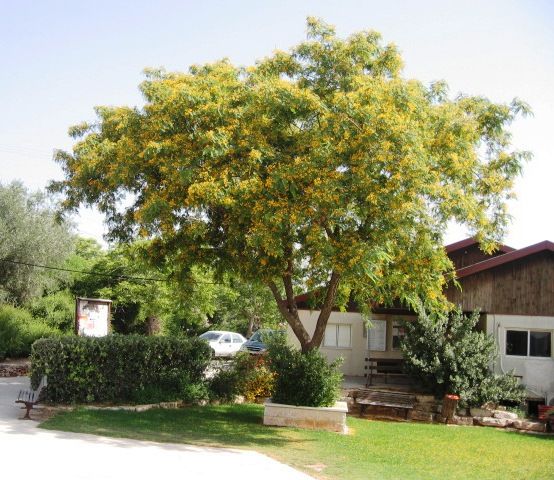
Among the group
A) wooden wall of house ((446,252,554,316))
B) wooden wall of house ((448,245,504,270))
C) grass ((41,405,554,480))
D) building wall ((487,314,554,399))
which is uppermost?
wooden wall of house ((448,245,504,270))

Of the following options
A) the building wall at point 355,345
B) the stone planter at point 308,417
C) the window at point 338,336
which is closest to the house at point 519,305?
the building wall at point 355,345

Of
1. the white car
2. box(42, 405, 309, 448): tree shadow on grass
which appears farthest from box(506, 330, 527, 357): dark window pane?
the white car

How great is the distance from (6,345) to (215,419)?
14020 mm

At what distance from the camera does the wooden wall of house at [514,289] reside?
21094mm

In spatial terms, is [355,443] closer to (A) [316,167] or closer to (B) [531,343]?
(A) [316,167]

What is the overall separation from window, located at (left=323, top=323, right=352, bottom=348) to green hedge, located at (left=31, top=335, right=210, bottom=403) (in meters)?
8.28

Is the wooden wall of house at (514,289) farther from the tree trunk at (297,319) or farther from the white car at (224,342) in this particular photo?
the white car at (224,342)

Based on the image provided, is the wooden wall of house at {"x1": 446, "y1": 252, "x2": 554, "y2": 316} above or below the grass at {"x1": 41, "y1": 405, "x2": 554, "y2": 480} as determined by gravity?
above

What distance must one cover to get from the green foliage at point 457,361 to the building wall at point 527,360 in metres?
0.91

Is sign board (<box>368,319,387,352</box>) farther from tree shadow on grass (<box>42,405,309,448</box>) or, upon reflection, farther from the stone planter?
the stone planter

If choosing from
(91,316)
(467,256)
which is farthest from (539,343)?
(91,316)

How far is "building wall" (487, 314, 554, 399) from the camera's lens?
20953 millimetres

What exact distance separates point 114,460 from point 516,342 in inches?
592

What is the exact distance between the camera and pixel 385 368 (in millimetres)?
22641
